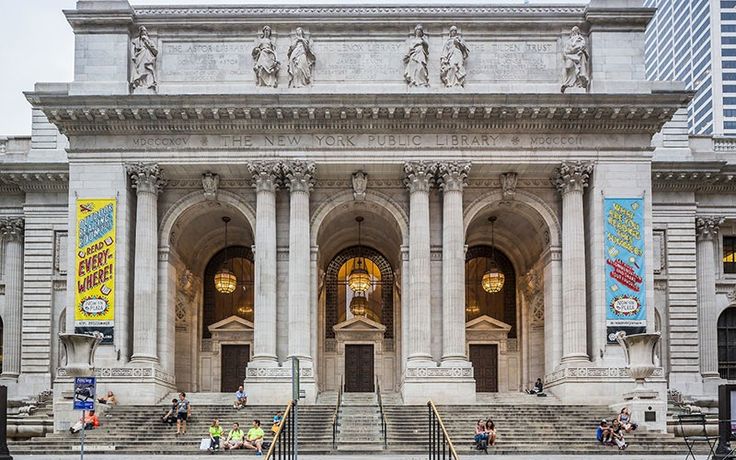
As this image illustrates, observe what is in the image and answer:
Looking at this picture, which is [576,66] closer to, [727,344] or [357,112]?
[357,112]

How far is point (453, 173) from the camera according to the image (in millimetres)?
46281

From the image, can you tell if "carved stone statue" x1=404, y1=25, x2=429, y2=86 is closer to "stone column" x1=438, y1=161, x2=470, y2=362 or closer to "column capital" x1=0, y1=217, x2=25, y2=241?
"stone column" x1=438, y1=161, x2=470, y2=362

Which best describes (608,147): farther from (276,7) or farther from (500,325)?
(276,7)

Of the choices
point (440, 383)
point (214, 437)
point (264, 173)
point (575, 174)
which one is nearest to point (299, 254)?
point (264, 173)

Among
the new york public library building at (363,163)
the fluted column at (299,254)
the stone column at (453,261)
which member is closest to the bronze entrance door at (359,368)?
the new york public library building at (363,163)

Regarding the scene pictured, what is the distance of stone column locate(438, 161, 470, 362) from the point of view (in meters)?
45.7

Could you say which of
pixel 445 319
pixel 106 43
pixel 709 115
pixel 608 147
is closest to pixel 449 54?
pixel 608 147

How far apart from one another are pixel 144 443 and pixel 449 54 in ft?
68.4

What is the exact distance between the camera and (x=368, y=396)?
46438 mm

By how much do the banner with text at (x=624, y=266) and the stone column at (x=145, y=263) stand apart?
61.7 feet

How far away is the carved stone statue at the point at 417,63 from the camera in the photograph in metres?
47.1

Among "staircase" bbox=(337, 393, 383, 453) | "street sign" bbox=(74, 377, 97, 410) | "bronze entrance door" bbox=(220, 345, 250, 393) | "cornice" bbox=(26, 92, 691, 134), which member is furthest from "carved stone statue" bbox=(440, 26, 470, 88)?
"street sign" bbox=(74, 377, 97, 410)

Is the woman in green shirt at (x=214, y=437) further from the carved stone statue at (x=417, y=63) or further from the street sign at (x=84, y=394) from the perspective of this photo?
the carved stone statue at (x=417, y=63)

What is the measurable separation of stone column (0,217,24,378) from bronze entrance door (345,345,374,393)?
1656cm
